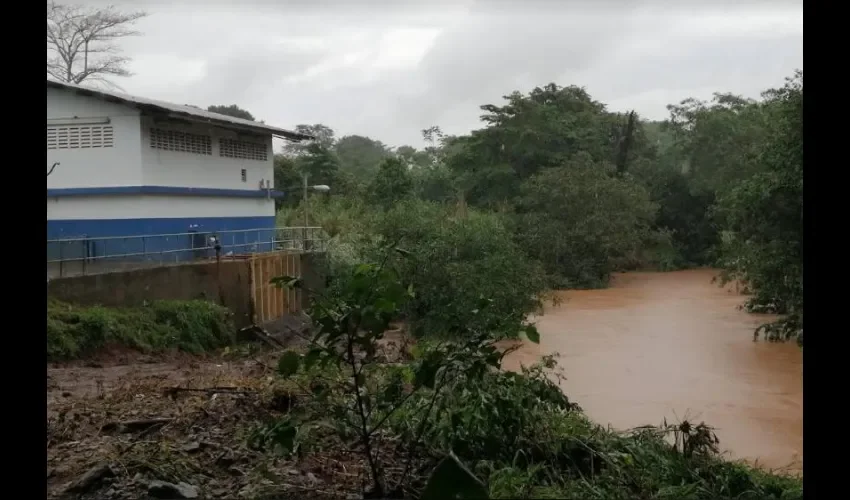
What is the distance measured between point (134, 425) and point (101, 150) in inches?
74.7

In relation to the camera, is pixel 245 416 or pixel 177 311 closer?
pixel 245 416

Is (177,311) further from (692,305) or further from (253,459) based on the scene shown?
(692,305)

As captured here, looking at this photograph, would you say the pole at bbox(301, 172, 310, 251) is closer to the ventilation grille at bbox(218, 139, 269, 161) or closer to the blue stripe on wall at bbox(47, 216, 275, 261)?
the blue stripe on wall at bbox(47, 216, 275, 261)

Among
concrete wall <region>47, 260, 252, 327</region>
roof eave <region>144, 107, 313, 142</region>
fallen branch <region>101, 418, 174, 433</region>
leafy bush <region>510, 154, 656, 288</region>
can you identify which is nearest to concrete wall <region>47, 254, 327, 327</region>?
concrete wall <region>47, 260, 252, 327</region>

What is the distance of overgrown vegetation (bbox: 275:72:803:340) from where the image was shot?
176 inches

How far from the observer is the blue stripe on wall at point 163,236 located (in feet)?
11.4

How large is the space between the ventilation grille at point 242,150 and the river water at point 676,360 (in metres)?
1.70

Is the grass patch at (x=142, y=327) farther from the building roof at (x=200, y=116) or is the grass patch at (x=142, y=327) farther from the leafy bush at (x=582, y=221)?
the leafy bush at (x=582, y=221)

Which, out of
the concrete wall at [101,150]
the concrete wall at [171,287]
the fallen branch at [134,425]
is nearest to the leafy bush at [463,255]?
the concrete wall at [171,287]

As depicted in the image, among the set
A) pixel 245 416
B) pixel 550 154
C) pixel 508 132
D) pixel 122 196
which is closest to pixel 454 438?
pixel 245 416

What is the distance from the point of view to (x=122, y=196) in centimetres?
358

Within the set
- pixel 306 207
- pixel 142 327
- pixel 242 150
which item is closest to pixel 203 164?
pixel 242 150
